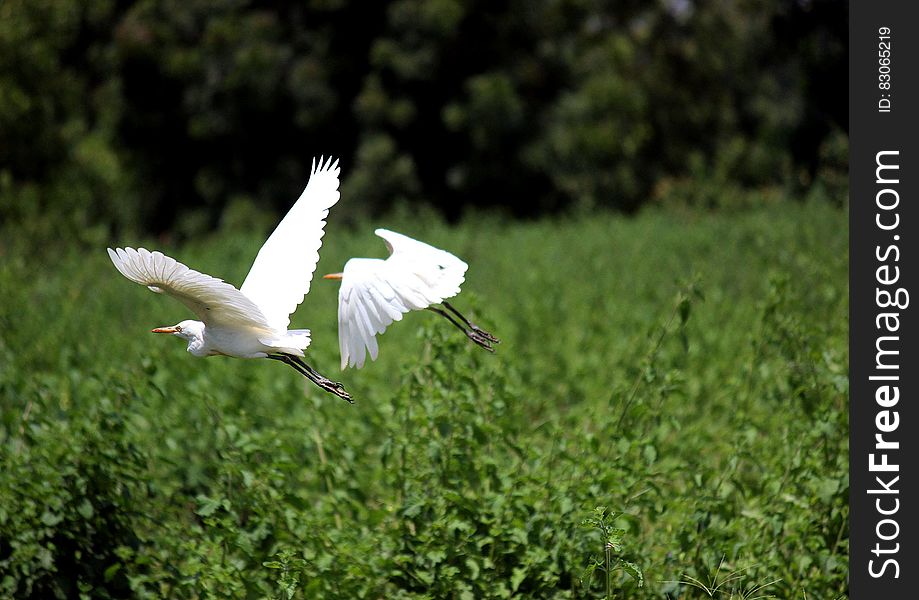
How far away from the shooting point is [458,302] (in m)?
7.78

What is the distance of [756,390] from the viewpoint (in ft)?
17.9

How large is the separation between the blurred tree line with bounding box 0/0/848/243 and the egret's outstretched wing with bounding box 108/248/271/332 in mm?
14592

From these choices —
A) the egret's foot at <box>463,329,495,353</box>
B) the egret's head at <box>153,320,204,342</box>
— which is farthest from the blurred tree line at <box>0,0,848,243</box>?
the egret's head at <box>153,320,204,342</box>

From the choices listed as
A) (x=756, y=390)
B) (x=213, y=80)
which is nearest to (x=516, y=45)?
(x=213, y=80)

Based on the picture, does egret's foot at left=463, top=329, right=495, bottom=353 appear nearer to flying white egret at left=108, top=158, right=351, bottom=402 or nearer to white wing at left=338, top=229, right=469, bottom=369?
white wing at left=338, top=229, right=469, bottom=369

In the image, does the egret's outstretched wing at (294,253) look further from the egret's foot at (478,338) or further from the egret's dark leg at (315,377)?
Answer: the egret's foot at (478,338)

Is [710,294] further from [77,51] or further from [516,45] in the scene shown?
[77,51]

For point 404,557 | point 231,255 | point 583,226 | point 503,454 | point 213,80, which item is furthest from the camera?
point 213,80

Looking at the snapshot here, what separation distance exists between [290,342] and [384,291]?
0.35m

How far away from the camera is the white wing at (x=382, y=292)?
304 centimetres

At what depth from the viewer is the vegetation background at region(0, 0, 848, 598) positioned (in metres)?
3.99

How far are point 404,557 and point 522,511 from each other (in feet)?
1.59

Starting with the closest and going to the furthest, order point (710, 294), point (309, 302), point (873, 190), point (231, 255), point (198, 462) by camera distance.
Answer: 1. point (873, 190)
2. point (198, 462)
3. point (710, 294)
4. point (309, 302)
5. point (231, 255)

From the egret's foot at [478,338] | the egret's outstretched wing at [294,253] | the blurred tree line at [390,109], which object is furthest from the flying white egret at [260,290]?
the blurred tree line at [390,109]
